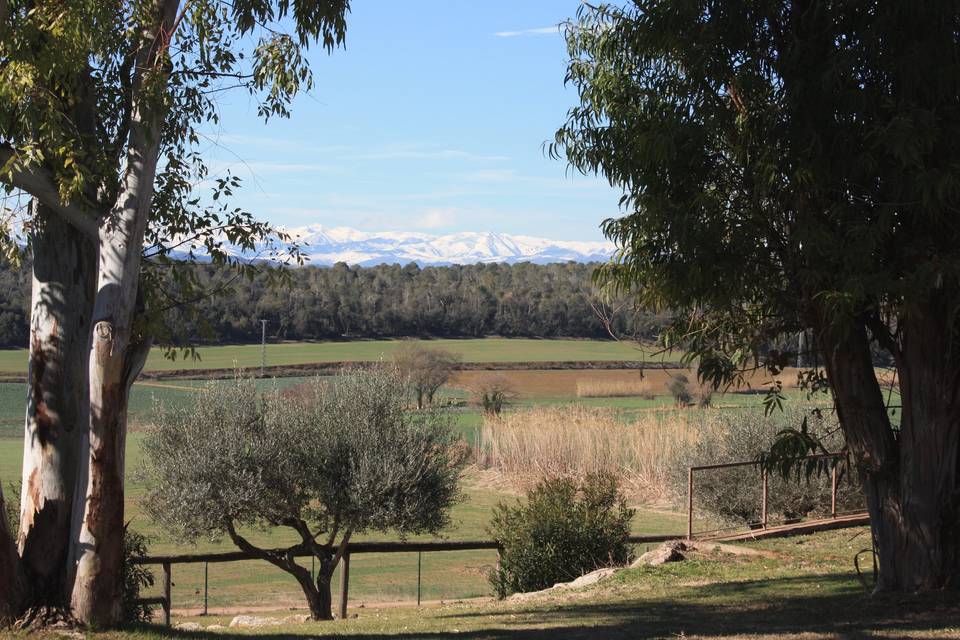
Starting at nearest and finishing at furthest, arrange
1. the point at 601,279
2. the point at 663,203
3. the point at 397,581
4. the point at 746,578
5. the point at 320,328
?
the point at 663,203
the point at 601,279
the point at 746,578
the point at 397,581
the point at 320,328

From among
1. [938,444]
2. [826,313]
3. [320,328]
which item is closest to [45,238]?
[826,313]

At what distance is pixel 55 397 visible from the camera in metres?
9.46

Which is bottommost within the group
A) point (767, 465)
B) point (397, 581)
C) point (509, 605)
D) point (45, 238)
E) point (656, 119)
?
point (397, 581)

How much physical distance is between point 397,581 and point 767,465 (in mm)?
15618

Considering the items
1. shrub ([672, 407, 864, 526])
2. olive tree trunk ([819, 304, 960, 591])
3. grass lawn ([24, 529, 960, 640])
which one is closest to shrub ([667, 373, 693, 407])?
shrub ([672, 407, 864, 526])

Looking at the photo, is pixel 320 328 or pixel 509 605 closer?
pixel 509 605

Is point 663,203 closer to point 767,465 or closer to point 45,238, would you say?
point 767,465

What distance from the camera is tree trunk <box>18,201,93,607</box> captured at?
30.5ft

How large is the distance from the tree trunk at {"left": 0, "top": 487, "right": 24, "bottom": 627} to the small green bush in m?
8.77

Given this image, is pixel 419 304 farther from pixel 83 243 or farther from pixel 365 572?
pixel 83 243

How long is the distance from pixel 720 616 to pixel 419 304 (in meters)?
92.1

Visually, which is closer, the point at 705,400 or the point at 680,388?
the point at 705,400

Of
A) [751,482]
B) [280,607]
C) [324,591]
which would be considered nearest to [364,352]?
[280,607]

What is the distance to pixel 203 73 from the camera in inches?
428
